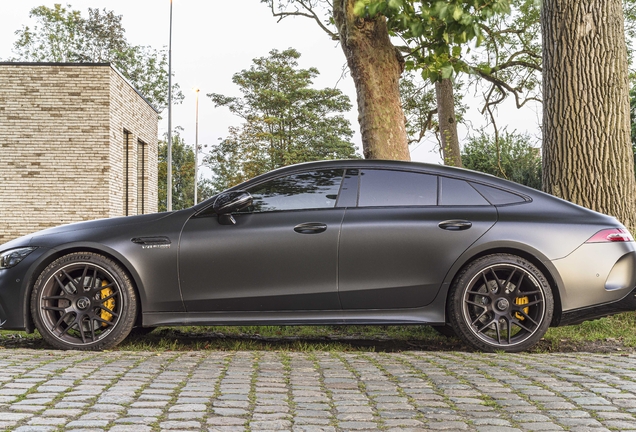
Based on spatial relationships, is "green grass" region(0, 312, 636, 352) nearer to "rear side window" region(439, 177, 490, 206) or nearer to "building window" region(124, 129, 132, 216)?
"rear side window" region(439, 177, 490, 206)

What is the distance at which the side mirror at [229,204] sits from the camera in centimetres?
584

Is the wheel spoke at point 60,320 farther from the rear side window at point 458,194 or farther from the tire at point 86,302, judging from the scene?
the rear side window at point 458,194

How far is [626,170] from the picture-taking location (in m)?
7.90

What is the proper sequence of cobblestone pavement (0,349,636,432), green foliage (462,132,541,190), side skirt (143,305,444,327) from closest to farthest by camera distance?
cobblestone pavement (0,349,636,432), side skirt (143,305,444,327), green foliage (462,132,541,190)

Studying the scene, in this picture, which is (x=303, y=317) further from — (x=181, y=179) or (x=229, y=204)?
(x=181, y=179)

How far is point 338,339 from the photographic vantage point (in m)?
6.95

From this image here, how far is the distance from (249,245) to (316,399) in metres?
1.91

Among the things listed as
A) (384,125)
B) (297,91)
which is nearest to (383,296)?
(384,125)

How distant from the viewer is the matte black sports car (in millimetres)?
5781

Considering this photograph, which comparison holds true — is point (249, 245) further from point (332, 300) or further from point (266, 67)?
point (266, 67)

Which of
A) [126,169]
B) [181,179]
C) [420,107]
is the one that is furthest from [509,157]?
[181,179]

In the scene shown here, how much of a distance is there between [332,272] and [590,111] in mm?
3759

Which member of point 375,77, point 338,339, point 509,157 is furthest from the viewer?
point 509,157

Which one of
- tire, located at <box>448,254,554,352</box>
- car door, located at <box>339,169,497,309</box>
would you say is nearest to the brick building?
car door, located at <box>339,169,497,309</box>
